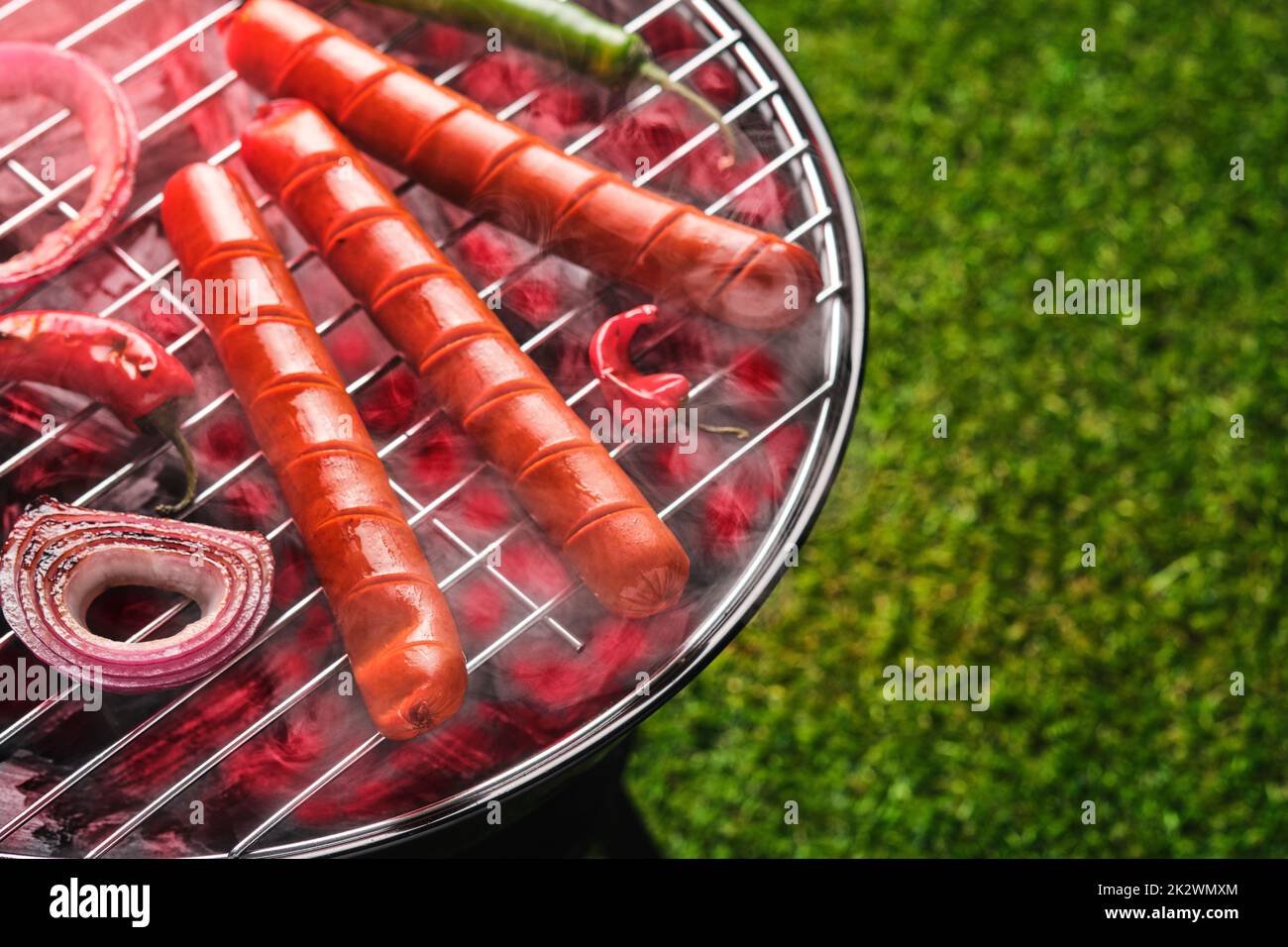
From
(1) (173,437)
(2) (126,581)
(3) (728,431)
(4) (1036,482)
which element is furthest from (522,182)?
(4) (1036,482)

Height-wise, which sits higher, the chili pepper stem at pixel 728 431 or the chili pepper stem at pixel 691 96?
the chili pepper stem at pixel 691 96

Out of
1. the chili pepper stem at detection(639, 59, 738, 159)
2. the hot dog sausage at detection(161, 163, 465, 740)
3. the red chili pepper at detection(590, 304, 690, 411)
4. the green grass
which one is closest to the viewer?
the hot dog sausage at detection(161, 163, 465, 740)

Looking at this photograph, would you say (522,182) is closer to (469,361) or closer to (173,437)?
(469,361)

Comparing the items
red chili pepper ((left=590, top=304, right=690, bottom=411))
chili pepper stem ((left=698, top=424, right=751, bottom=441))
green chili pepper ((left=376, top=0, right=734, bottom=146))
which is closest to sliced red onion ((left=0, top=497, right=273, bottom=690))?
red chili pepper ((left=590, top=304, right=690, bottom=411))

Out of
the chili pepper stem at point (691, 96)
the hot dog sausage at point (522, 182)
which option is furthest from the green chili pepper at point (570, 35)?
the hot dog sausage at point (522, 182)

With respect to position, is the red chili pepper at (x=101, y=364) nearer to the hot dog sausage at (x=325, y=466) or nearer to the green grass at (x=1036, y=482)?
the hot dog sausage at (x=325, y=466)

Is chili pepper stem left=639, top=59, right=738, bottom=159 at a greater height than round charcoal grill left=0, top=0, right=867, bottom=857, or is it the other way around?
chili pepper stem left=639, top=59, right=738, bottom=159

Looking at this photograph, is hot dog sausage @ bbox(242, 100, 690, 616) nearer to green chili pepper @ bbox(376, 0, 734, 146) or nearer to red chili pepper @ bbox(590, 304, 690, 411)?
red chili pepper @ bbox(590, 304, 690, 411)
